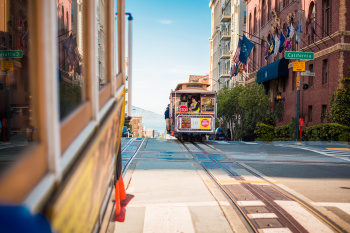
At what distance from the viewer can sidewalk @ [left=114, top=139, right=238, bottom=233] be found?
5.14m

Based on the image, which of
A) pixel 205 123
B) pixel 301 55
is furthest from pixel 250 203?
pixel 301 55

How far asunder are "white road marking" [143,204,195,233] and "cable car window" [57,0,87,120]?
2.99 meters

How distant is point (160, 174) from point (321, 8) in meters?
20.5

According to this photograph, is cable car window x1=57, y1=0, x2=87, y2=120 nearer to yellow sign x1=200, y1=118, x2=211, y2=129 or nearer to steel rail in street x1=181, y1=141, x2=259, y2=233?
steel rail in street x1=181, y1=141, x2=259, y2=233

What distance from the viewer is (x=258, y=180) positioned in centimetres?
860

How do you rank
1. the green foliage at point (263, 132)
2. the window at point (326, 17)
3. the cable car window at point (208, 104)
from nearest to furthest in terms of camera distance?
the cable car window at point (208, 104), the window at point (326, 17), the green foliage at point (263, 132)

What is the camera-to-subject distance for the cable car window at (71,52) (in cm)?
231

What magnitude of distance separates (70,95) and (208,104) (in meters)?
19.1

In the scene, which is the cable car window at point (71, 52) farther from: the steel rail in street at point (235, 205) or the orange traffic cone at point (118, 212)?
the steel rail in street at point (235, 205)

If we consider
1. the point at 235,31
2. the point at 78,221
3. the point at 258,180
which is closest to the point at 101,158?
the point at 78,221

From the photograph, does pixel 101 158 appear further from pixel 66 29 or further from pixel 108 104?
pixel 66 29

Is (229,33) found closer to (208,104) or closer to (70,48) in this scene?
(208,104)

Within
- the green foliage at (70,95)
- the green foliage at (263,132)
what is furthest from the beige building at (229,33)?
the green foliage at (70,95)

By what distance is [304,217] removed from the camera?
5.61 meters
